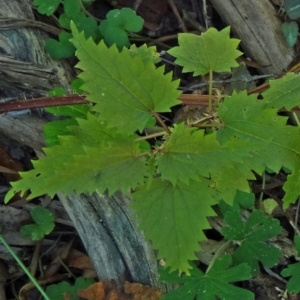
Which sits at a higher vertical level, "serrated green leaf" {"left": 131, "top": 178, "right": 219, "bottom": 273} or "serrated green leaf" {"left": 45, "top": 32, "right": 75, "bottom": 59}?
"serrated green leaf" {"left": 45, "top": 32, "right": 75, "bottom": 59}

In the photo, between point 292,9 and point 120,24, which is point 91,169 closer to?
point 120,24

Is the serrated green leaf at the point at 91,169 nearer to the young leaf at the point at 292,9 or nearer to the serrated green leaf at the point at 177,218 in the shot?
the serrated green leaf at the point at 177,218

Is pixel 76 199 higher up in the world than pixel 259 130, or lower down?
lower down

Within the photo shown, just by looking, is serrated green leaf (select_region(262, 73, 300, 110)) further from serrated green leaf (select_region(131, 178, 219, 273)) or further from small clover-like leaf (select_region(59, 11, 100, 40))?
small clover-like leaf (select_region(59, 11, 100, 40))

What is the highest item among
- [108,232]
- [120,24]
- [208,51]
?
[120,24]

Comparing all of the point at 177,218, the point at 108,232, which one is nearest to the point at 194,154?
the point at 177,218

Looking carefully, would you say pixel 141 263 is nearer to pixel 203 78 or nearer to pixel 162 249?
pixel 162 249

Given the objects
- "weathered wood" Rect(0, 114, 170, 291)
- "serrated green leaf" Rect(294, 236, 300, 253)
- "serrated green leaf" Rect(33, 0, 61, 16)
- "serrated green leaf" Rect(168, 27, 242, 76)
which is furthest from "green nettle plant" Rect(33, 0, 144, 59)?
"serrated green leaf" Rect(294, 236, 300, 253)
